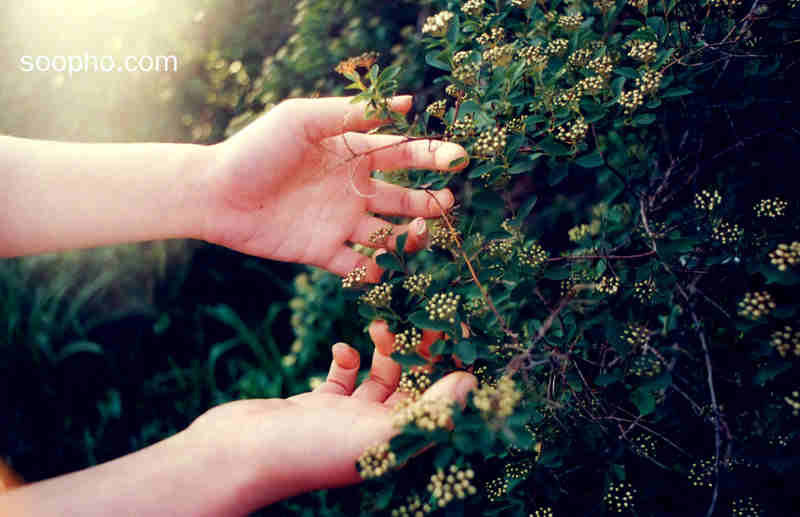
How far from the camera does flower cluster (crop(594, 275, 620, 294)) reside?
1.51 m

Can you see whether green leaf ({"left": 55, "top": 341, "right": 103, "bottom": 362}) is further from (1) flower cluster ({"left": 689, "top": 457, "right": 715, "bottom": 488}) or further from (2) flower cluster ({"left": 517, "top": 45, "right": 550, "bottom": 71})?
(1) flower cluster ({"left": 689, "top": 457, "right": 715, "bottom": 488})

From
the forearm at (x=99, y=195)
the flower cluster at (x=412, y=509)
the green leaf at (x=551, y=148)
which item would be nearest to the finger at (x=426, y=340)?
the flower cluster at (x=412, y=509)

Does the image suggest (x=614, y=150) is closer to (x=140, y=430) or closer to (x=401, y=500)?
(x=401, y=500)

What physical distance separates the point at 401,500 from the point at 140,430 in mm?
2931

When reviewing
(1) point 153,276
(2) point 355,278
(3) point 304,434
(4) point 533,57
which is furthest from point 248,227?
(1) point 153,276

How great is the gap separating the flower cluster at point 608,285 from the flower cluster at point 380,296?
24.3 inches

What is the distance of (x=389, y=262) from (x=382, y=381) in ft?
1.63

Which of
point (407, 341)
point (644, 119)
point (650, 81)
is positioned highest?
point (650, 81)

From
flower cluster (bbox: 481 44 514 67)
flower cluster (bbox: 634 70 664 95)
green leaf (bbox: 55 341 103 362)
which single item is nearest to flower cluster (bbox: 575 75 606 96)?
flower cluster (bbox: 634 70 664 95)

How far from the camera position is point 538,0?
1813 mm

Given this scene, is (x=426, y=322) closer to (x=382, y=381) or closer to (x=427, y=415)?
(x=427, y=415)

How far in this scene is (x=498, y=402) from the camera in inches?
47.5

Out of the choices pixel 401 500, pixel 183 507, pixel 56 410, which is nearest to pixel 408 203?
pixel 401 500

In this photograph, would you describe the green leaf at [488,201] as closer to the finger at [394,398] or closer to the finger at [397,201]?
the finger at [397,201]
